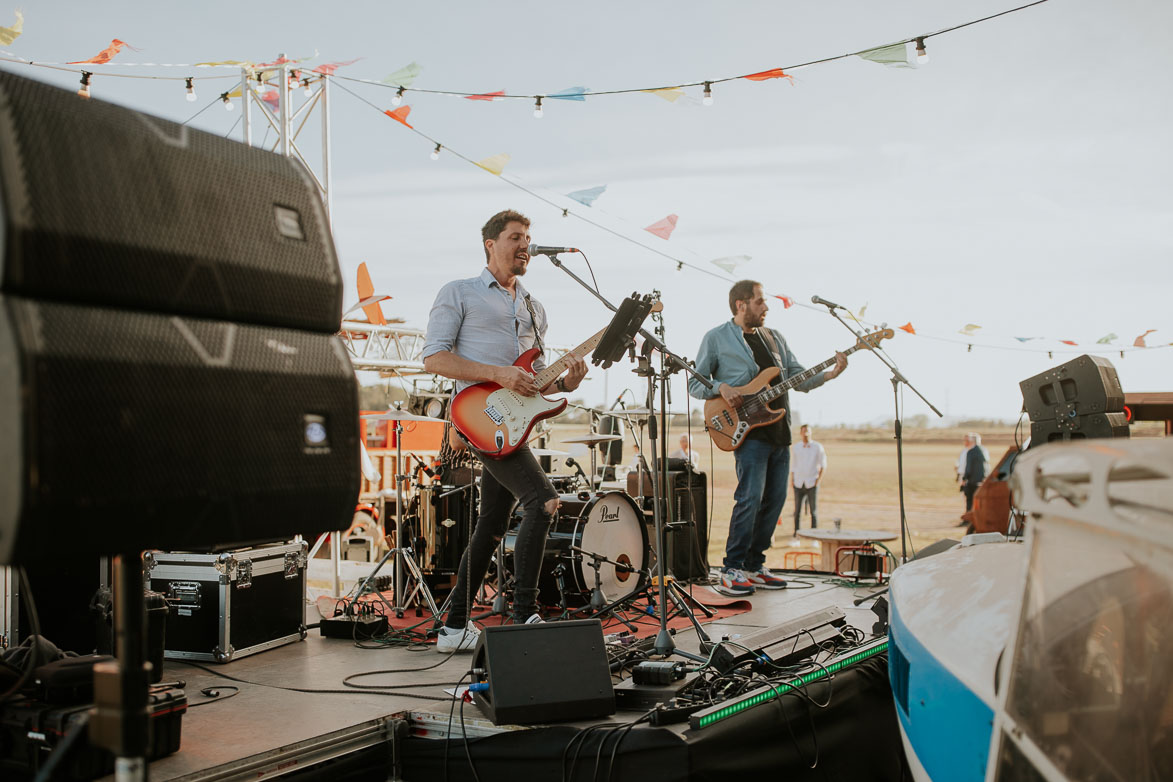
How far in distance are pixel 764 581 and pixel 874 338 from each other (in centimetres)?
186

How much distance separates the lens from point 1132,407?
267 inches

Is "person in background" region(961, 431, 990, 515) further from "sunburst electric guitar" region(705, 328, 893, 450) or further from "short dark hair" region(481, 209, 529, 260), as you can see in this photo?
"short dark hair" region(481, 209, 529, 260)

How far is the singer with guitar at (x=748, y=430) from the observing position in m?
5.68

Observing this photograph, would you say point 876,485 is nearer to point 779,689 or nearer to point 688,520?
point 688,520

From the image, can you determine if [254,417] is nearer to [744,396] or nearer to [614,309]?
[614,309]

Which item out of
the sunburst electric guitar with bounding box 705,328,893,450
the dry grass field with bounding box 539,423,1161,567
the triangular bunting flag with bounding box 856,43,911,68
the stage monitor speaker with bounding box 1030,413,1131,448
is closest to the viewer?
the stage monitor speaker with bounding box 1030,413,1131,448

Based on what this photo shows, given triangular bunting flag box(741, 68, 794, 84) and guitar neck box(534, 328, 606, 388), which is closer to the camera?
guitar neck box(534, 328, 606, 388)

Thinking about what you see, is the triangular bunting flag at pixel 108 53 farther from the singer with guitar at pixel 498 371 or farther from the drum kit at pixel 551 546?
the singer with guitar at pixel 498 371

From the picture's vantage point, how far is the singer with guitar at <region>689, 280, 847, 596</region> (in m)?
5.68

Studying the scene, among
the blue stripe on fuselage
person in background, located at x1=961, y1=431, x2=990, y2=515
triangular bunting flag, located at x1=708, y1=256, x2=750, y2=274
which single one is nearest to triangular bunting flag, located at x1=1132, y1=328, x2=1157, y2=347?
person in background, located at x1=961, y1=431, x2=990, y2=515

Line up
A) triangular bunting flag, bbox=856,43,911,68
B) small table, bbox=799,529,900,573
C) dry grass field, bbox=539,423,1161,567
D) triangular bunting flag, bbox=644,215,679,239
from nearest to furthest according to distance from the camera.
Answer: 1. triangular bunting flag, bbox=856,43,911,68
2. small table, bbox=799,529,900,573
3. triangular bunting flag, bbox=644,215,679,239
4. dry grass field, bbox=539,423,1161,567

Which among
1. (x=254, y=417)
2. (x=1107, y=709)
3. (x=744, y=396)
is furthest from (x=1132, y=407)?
(x=254, y=417)

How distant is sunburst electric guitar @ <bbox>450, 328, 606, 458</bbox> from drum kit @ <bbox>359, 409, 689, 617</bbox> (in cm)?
123

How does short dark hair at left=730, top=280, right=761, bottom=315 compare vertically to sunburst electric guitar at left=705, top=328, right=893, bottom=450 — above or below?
above
